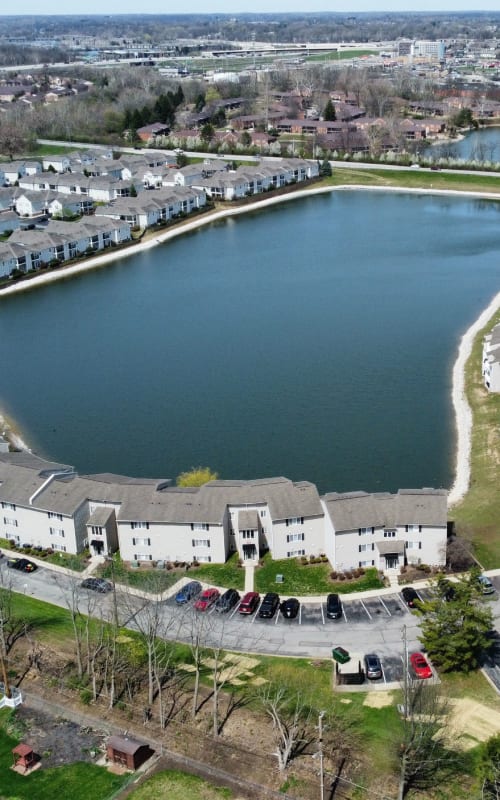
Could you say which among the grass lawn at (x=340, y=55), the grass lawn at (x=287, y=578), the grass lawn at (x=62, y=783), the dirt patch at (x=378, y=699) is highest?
the grass lawn at (x=340, y=55)

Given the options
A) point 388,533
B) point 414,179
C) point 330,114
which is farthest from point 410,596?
point 330,114

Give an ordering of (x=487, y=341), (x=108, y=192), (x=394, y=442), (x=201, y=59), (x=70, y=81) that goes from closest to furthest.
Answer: (x=394, y=442)
(x=487, y=341)
(x=108, y=192)
(x=70, y=81)
(x=201, y=59)

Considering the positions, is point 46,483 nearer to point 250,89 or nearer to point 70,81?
point 250,89

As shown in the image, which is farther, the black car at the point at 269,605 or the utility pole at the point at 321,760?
the black car at the point at 269,605

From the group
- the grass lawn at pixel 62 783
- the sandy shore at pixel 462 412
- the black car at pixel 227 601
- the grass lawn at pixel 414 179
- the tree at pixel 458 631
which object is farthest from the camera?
the grass lawn at pixel 414 179

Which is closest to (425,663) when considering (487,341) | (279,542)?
(279,542)

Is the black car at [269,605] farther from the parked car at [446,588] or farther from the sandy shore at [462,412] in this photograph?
the sandy shore at [462,412]

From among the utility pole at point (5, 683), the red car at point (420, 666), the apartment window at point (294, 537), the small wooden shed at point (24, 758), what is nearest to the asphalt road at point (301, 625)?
the red car at point (420, 666)
